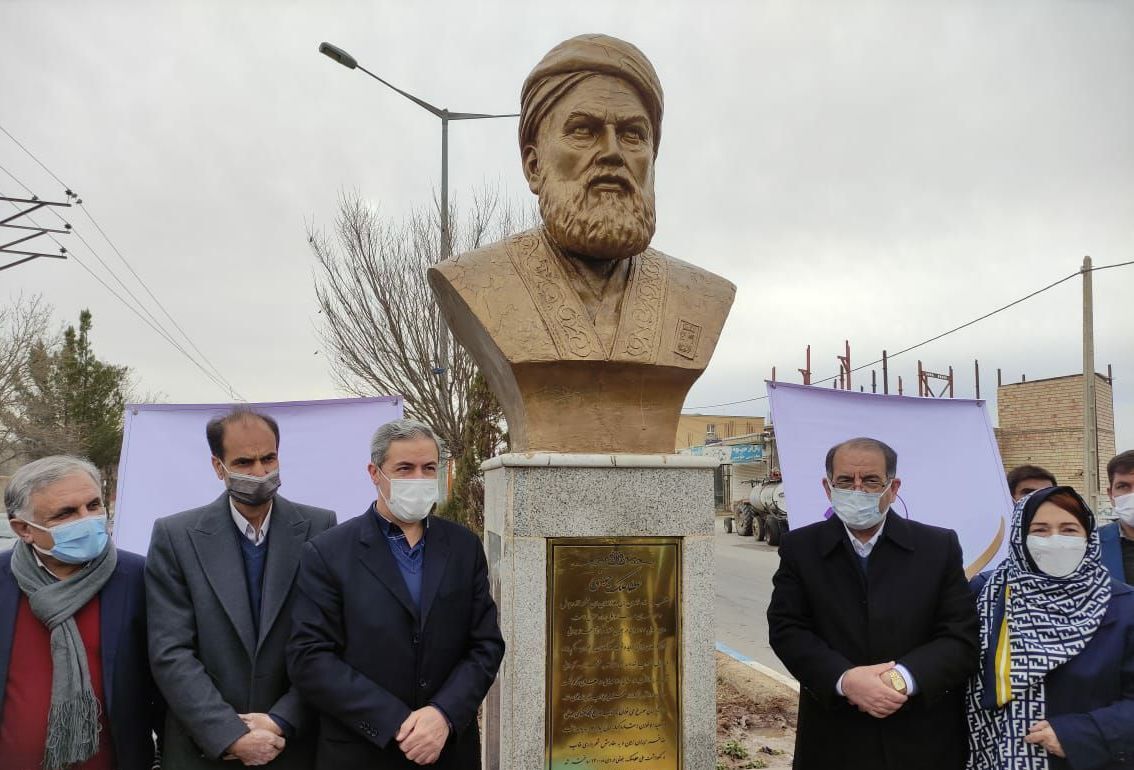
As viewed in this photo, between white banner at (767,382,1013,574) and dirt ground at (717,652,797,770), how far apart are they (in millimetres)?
1545

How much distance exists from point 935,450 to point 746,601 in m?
6.83

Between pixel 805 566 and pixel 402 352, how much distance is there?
908 cm

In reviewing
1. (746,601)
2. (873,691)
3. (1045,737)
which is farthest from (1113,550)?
(746,601)

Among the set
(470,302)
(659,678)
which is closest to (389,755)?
(659,678)

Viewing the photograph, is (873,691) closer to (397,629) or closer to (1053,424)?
(397,629)

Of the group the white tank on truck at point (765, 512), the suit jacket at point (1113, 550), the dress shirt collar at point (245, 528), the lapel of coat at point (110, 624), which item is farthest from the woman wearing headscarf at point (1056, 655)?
the white tank on truck at point (765, 512)

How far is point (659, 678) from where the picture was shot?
2895mm

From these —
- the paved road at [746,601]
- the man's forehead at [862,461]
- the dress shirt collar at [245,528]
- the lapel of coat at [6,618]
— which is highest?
the man's forehead at [862,461]

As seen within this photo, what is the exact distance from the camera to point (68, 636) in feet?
6.75

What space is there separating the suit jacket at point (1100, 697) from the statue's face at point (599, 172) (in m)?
2.05

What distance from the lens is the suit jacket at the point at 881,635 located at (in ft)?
7.22

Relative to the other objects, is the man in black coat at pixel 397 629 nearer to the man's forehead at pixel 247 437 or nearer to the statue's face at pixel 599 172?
the man's forehead at pixel 247 437

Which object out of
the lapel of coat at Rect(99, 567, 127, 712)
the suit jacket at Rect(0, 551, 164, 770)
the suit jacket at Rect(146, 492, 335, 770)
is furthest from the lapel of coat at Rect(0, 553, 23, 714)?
the suit jacket at Rect(146, 492, 335, 770)

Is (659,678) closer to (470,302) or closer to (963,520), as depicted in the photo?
(470,302)
